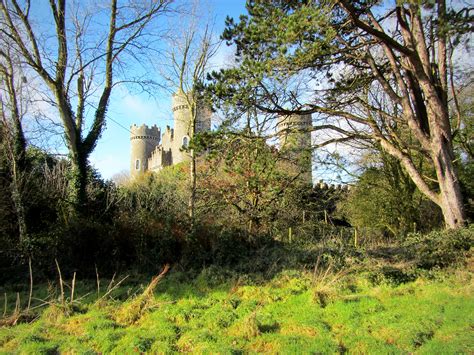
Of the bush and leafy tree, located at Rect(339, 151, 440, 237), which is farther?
leafy tree, located at Rect(339, 151, 440, 237)

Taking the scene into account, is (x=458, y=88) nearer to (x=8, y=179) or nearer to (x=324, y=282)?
(x=324, y=282)

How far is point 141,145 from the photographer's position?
186 ft

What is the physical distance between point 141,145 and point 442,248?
52988mm

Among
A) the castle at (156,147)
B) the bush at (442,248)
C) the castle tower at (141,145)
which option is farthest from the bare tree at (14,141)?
the castle tower at (141,145)

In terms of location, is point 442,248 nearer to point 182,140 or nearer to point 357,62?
point 357,62

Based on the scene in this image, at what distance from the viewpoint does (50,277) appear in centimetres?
895

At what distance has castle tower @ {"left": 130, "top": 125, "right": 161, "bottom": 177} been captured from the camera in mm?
56000

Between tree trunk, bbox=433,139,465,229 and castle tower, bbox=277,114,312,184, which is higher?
castle tower, bbox=277,114,312,184

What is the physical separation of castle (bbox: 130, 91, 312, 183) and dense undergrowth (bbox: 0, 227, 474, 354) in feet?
11.9

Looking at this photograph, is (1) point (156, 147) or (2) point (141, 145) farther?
(2) point (141, 145)

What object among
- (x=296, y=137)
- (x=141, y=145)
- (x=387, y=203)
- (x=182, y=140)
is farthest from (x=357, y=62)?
(x=141, y=145)

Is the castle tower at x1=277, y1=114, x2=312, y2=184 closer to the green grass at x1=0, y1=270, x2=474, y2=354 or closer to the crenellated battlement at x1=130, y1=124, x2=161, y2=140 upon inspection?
the green grass at x1=0, y1=270, x2=474, y2=354

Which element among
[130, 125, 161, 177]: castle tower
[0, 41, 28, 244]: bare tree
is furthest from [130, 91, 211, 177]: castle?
[0, 41, 28, 244]: bare tree

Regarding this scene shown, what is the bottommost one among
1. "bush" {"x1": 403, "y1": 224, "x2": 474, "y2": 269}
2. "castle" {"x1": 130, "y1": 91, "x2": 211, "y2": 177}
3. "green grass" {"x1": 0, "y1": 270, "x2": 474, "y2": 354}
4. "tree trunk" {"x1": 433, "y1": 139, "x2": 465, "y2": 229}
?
"green grass" {"x1": 0, "y1": 270, "x2": 474, "y2": 354}
